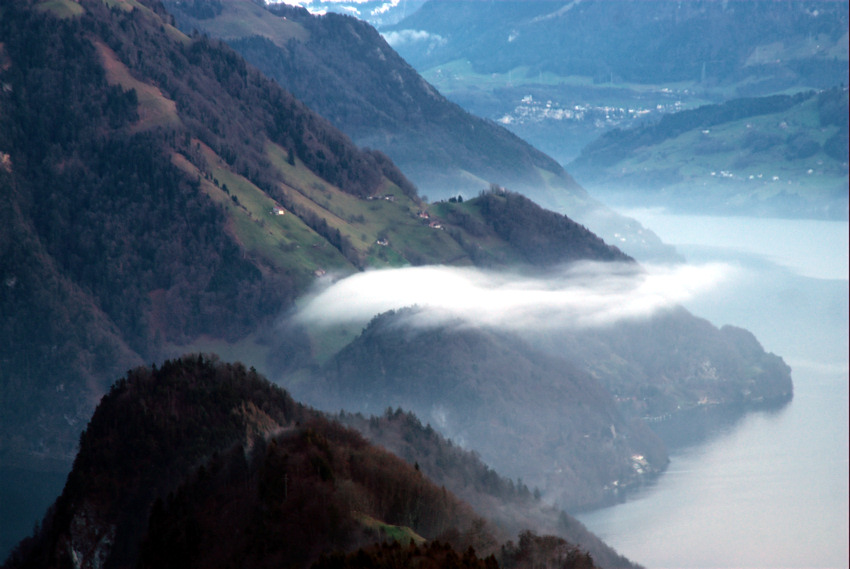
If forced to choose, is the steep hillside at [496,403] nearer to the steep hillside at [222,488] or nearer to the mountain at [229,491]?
the steep hillside at [222,488]

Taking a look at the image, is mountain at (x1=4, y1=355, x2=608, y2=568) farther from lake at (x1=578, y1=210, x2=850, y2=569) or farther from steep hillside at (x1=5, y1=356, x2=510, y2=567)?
lake at (x1=578, y1=210, x2=850, y2=569)

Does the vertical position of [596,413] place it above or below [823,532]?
above

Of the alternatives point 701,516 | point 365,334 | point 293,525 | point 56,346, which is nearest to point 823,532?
point 701,516

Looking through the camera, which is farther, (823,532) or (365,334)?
(365,334)

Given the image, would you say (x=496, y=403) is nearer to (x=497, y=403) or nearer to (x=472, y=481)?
(x=497, y=403)

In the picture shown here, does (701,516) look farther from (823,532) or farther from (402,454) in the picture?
(402,454)

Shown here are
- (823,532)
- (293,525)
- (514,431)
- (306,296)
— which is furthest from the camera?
(306,296)

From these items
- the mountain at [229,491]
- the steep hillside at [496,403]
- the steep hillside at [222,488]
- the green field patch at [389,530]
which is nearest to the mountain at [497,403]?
the steep hillside at [496,403]

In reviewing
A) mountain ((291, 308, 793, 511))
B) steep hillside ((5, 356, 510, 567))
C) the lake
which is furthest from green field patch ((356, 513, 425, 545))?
mountain ((291, 308, 793, 511))
